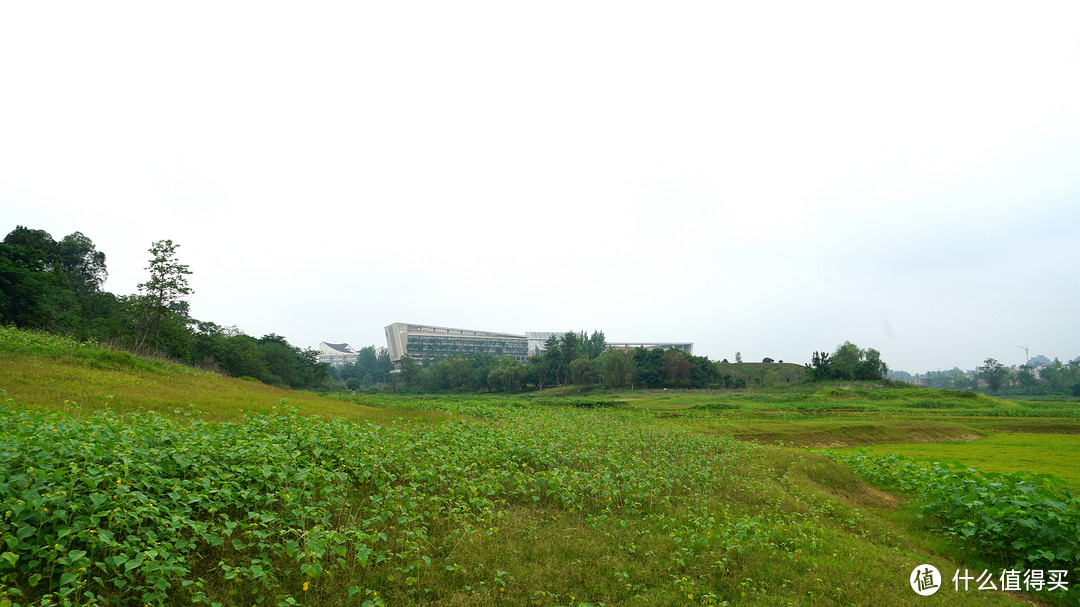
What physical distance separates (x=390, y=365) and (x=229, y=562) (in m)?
143

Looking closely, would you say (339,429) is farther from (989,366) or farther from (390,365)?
(390,365)

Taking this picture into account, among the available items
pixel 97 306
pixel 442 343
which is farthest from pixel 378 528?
pixel 442 343

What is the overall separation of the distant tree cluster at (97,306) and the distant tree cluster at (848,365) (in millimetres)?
65329

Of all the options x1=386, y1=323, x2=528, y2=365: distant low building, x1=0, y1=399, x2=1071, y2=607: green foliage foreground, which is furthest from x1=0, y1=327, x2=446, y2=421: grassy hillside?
x1=386, y1=323, x2=528, y2=365: distant low building

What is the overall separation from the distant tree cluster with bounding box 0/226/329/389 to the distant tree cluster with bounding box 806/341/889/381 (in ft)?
214

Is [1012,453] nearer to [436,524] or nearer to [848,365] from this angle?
[436,524]

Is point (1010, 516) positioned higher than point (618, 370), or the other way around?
point (1010, 516)

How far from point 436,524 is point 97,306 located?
1894 inches

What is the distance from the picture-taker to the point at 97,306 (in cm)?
3975

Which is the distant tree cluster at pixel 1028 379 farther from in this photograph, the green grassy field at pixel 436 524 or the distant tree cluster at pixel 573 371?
the green grassy field at pixel 436 524

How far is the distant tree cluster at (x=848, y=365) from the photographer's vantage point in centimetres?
6028

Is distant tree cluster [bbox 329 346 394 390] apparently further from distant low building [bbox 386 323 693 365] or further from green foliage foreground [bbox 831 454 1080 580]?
green foliage foreground [bbox 831 454 1080 580]

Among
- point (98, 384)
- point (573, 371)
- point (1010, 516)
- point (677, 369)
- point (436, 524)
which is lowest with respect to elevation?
point (573, 371)

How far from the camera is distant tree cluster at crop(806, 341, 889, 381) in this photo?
60281mm
